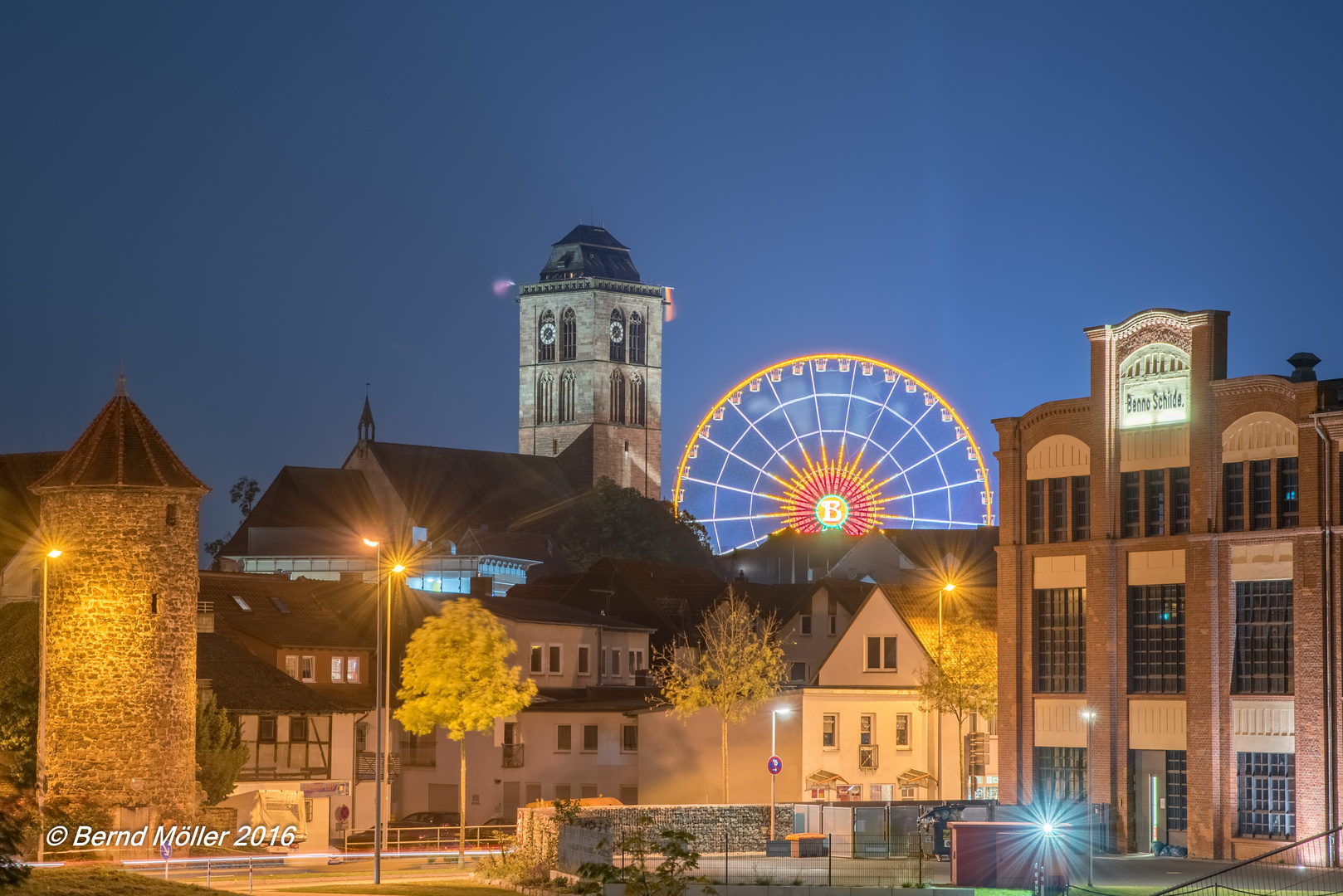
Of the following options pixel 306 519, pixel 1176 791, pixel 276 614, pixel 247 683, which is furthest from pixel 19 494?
pixel 306 519

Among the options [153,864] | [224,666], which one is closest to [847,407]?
[224,666]

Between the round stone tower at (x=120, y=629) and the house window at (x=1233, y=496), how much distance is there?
87.7ft

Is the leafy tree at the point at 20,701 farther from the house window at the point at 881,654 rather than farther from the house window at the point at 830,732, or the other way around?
the house window at the point at 881,654

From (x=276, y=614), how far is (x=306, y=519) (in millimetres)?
92246

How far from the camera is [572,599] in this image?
317 ft

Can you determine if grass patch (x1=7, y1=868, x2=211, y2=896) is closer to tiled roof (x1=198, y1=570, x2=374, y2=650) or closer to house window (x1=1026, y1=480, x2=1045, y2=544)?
house window (x1=1026, y1=480, x2=1045, y2=544)

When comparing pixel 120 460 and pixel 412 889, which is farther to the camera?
pixel 120 460

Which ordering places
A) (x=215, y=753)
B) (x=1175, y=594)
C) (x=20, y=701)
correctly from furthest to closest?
(x=215, y=753), (x=20, y=701), (x=1175, y=594)

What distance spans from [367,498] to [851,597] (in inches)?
4117

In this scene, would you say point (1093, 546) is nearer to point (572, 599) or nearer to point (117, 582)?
point (117, 582)

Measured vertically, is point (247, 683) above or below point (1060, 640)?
below

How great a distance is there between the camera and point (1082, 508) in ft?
194

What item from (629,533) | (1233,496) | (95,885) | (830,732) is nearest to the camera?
(95,885)

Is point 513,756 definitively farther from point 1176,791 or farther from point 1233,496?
point 1233,496
